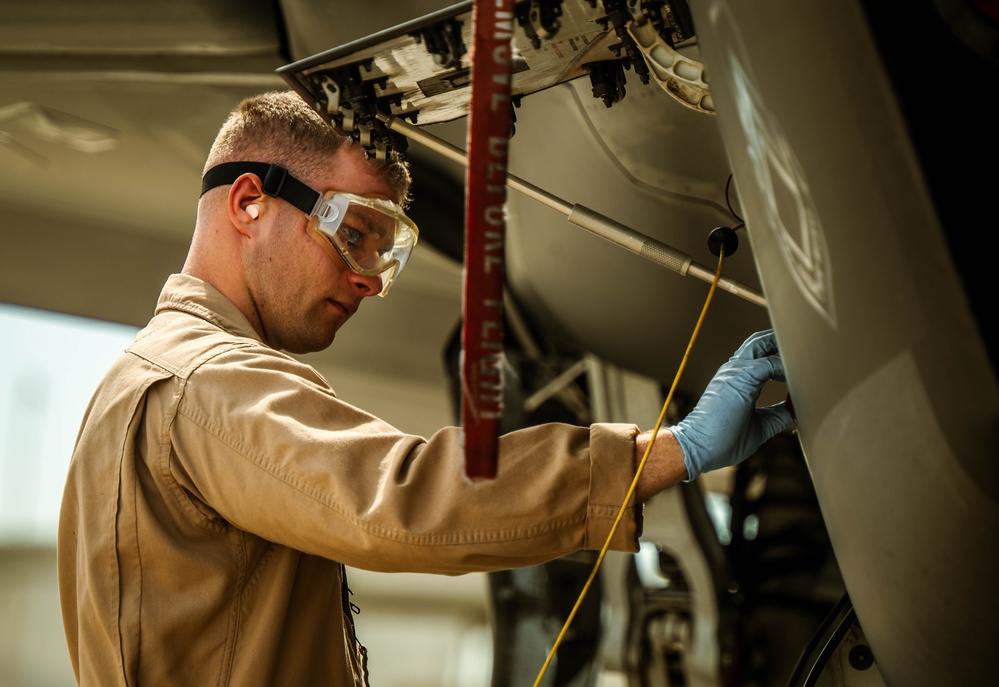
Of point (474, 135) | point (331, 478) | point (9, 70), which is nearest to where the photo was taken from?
point (474, 135)

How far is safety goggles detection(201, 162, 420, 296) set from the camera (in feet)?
4.66

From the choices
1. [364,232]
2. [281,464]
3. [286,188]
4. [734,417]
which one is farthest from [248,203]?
[734,417]

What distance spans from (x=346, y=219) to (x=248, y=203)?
0.15 meters

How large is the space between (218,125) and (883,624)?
213cm

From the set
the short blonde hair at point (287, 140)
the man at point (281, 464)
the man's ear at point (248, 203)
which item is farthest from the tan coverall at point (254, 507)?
the short blonde hair at point (287, 140)

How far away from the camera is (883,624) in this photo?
36.8 inches

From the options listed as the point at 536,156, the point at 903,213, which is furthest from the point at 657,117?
the point at 903,213

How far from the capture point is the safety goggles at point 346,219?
142cm

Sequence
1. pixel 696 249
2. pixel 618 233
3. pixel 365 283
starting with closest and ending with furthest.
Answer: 1. pixel 618 233
2. pixel 365 283
3. pixel 696 249

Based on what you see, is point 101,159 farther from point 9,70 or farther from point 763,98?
point 763,98

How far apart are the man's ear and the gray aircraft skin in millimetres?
166

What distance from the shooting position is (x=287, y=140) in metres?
1.47

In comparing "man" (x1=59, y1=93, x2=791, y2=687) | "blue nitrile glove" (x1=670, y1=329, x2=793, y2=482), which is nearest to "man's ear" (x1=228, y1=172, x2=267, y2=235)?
"man" (x1=59, y1=93, x2=791, y2=687)

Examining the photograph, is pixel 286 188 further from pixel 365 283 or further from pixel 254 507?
pixel 254 507
